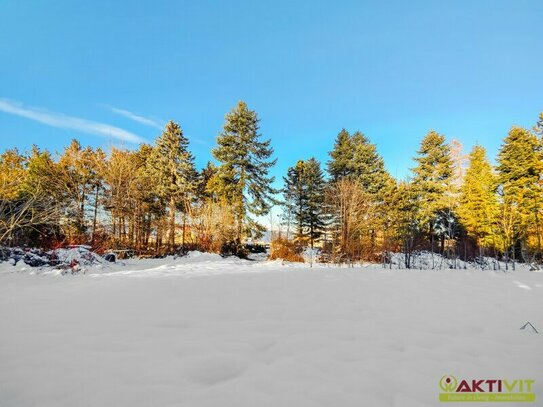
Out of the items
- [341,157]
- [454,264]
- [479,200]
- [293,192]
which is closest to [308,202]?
[293,192]

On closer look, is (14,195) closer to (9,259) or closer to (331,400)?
(9,259)

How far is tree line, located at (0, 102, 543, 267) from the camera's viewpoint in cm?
1809

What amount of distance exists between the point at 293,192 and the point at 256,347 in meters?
26.4

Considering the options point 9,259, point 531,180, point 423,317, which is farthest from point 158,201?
point 531,180

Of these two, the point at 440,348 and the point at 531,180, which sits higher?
the point at 531,180

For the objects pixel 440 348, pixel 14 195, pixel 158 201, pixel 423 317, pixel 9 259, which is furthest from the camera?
pixel 158 201

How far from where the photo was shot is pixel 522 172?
66.1 feet

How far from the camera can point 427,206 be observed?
22.2 meters

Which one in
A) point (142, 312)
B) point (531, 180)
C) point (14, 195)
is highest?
point (531, 180)

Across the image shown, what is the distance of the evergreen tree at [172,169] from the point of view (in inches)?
918

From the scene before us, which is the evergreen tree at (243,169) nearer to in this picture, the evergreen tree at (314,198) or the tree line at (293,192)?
the tree line at (293,192)

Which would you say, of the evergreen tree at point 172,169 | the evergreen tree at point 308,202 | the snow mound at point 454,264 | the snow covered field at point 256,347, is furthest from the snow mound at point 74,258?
the evergreen tree at point 308,202

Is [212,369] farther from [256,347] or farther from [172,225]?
[172,225]

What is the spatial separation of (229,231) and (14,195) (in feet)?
32.9
